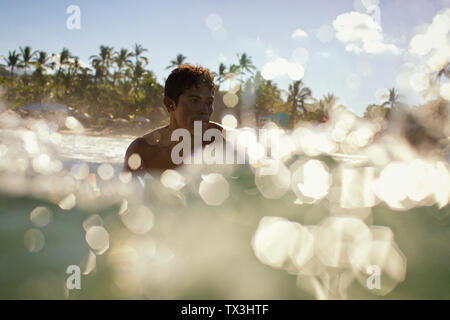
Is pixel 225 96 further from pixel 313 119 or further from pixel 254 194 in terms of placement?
pixel 254 194

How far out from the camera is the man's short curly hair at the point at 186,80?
121 inches

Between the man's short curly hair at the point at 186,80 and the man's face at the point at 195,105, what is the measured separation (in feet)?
0.19

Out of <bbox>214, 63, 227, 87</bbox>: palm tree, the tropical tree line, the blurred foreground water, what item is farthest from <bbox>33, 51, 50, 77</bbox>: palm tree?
the blurred foreground water

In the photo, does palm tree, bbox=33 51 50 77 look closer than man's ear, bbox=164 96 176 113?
No

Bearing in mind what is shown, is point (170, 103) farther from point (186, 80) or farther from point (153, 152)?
point (153, 152)

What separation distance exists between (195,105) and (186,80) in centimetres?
30

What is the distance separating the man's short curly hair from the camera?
121 inches

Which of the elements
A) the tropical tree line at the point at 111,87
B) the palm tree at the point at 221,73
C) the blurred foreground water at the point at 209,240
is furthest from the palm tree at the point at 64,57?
the blurred foreground water at the point at 209,240

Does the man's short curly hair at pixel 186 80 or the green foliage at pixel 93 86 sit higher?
the green foliage at pixel 93 86

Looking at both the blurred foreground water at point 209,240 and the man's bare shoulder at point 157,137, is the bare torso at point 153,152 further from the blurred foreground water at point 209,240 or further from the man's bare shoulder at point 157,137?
the blurred foreground water at point 209,240

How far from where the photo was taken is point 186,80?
3111 mm

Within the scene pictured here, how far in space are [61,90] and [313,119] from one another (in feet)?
131

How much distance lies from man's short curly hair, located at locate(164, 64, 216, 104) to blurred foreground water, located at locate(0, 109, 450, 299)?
3.05 feet

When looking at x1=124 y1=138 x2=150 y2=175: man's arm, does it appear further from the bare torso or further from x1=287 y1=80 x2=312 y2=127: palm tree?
x1=287 y1=80 x2=312 y2=127: palm tree
